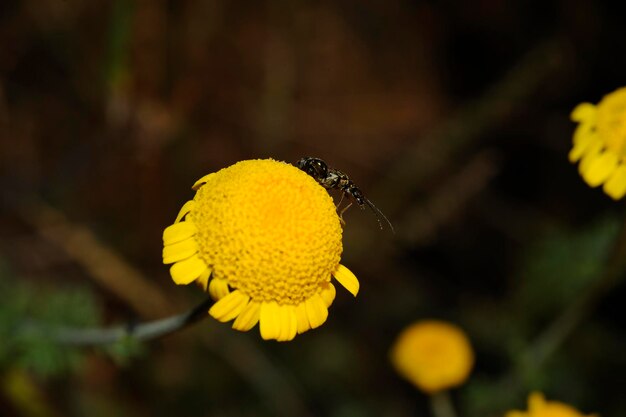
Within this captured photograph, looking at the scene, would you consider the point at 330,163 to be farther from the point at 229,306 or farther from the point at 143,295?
the point at 229,306

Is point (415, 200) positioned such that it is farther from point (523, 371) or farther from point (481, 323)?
point (523, 371)

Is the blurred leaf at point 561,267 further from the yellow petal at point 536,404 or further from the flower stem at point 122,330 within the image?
the flower stem at point 122,330

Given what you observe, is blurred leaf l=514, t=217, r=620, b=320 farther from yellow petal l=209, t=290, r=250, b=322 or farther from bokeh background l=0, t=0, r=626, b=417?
yellow petal l=209, t=290, r=250, b=322

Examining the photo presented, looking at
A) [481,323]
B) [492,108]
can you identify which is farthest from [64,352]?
[492,108]

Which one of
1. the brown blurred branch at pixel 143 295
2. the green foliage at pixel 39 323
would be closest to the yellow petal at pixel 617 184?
the green foliage at pixel 39 323

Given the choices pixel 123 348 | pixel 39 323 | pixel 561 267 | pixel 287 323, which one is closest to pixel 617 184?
pixel 287 323

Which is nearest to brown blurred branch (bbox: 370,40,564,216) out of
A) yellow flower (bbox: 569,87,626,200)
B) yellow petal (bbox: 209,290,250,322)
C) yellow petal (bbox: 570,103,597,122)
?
yellow petal (bbox: 570,103,597,122)
